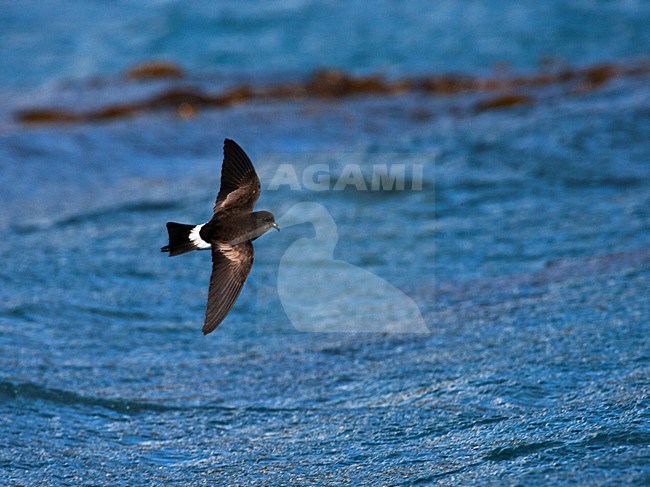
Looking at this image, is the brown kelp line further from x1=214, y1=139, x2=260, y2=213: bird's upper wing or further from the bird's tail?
the bird's tail

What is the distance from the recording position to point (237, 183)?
3219 millimetres

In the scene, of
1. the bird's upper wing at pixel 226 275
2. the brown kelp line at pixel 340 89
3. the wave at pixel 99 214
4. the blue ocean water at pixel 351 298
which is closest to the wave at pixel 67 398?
the blue ocean water at pixel 351 298

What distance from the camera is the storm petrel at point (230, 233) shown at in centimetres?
300

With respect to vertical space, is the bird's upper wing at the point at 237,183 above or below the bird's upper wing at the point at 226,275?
above

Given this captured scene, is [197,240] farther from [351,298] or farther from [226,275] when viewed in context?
[351,298]

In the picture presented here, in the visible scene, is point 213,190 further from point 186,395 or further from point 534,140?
Result: point 186,395

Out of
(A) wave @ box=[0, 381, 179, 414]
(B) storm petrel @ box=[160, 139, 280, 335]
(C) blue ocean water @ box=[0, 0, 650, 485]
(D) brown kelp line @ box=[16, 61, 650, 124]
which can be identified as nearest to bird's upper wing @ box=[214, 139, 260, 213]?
(B) storm petrel @ box=[160, 139, 280, 335]

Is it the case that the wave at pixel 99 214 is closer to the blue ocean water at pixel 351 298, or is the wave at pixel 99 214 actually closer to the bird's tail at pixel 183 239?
the blue ocean water at pixel 351 298

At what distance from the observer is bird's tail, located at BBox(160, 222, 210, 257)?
9.81 ft

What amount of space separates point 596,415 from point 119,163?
17.0 ft

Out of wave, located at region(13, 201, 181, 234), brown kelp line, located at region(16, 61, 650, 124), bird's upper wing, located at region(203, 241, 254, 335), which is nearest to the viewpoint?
bird's upper wing, located at region(203, 241, 254, 335)

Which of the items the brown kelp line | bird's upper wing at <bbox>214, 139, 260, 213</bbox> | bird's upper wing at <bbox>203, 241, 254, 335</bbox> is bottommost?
bird's upper wing at <bbox>203, 241, 254, 335</bbox>

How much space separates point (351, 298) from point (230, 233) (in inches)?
74.4

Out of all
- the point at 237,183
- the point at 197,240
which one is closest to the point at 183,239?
the point at 197,240
